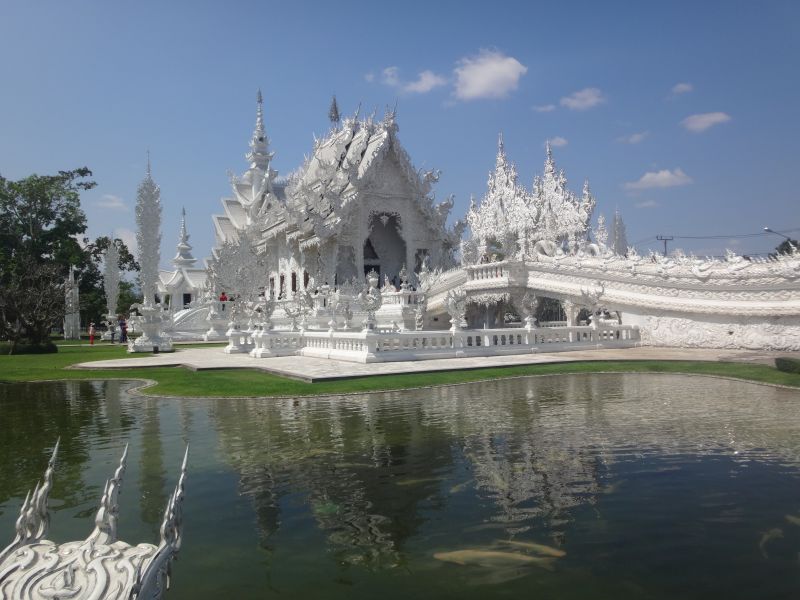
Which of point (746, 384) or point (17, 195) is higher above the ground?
point (17, 195)

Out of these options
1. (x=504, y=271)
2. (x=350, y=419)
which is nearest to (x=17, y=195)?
(x=504, y=271)

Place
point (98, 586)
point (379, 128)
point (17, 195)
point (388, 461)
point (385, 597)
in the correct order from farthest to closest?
1. point (17, 195)
2. point (379, 128)
3. point (388, 461)
4. point (385, 597)
5. point (98, 586)

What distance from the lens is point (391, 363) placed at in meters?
13.4

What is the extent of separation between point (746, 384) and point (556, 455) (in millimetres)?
5975

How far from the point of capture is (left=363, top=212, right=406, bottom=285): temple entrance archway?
1231 inches

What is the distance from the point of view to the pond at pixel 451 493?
10.6 ft

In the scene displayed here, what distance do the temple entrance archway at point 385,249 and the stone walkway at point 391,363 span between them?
14373 mm

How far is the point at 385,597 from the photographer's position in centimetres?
300

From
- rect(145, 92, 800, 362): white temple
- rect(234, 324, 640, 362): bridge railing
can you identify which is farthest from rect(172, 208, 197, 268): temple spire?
rect(234, 324, 640, 362): bridge railing

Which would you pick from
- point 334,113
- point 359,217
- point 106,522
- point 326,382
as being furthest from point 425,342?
point 334,113

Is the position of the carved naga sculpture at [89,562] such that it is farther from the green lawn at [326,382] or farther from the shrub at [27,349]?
the shrub at [27,349]

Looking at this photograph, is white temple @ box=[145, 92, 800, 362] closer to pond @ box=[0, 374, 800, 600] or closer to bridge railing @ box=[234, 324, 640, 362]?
bridge railing @ box=[234, 324, 640, 362]

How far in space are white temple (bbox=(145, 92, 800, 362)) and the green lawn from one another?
2581 mm

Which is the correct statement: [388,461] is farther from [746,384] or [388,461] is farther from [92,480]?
[746,384]
